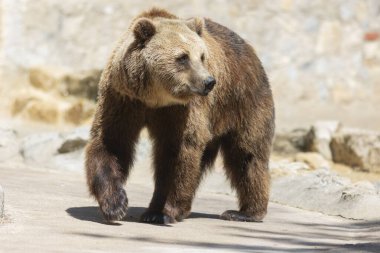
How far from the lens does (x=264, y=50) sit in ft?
64.4

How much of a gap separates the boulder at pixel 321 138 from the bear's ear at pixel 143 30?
7675 mm

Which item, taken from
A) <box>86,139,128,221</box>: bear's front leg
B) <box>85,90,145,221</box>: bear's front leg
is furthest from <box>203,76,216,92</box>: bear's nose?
<box>86,139,128,221</box>: bear's front leg

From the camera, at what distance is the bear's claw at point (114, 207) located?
7.23m

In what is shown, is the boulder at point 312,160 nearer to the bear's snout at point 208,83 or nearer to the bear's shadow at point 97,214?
the bear's shadow at point 97,214

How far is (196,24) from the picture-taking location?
7875mm

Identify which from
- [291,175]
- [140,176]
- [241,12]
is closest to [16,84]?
[241,12]

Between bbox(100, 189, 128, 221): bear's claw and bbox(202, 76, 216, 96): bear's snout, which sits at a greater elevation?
bbox(202, 76, 216, 96): bear's snout

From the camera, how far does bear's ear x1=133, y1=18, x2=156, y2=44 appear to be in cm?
758

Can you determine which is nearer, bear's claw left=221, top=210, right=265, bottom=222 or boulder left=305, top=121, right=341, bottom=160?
bear's claw left=221, top=210, right=265, bottom=222

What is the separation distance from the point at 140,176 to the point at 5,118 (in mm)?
6062

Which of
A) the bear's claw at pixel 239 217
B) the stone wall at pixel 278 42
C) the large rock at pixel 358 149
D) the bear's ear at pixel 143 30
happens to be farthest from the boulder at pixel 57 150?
the stone wall at pixel 278 42

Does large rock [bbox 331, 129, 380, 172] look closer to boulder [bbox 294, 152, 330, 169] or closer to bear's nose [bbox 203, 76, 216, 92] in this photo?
boulder [bbox 294, 152, 330, 169]

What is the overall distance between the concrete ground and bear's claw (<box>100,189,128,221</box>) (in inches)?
3.4

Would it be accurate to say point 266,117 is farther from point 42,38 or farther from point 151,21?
point 42,38
